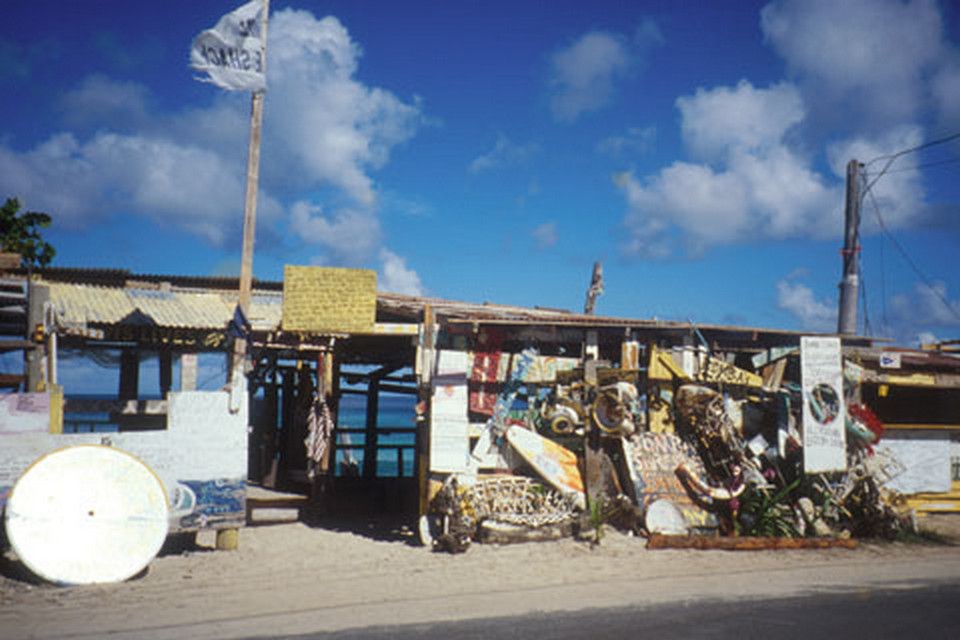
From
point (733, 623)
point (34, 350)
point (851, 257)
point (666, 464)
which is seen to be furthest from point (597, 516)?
point (851, 257)

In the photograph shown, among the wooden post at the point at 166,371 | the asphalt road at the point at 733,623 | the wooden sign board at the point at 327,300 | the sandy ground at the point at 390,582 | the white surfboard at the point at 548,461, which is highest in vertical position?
the wooden sign board at the point at 327,300

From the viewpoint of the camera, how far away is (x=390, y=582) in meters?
8.84

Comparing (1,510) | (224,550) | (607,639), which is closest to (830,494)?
(607,639)

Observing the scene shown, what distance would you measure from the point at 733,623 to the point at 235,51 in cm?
1051

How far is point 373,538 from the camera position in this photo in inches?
450

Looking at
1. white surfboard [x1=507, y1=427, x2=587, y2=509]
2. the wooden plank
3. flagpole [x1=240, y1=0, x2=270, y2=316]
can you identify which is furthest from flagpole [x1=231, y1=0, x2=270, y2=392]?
the wooden plank

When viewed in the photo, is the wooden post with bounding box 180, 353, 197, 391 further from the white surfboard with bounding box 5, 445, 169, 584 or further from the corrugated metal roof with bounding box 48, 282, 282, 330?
the white surfboard with bounding box 5, 445, 169, 584

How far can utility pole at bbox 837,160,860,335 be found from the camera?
70.0 ft

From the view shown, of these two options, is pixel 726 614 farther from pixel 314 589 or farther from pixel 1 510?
pixel 1 510

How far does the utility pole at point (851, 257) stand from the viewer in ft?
70.0

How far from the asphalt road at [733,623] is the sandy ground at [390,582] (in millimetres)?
337

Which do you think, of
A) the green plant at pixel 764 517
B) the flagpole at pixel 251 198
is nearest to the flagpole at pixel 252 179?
the flagpole at pixel 251 198

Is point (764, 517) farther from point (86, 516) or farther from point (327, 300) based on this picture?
point (86, 516)

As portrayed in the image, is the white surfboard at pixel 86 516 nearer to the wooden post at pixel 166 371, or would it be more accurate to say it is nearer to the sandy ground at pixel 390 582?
the sandy ground at pixel 390 582
